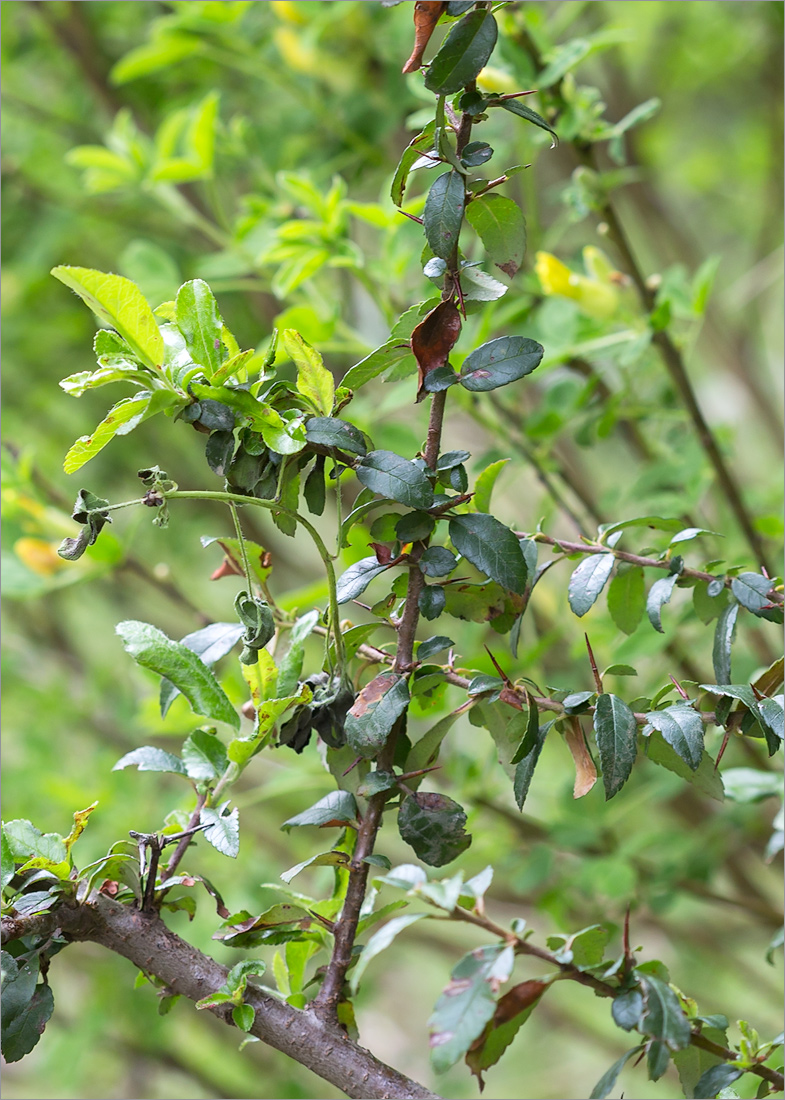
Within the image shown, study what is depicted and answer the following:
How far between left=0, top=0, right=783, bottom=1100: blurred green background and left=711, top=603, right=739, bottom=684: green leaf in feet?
0.21

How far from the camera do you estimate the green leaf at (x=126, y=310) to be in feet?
0.79

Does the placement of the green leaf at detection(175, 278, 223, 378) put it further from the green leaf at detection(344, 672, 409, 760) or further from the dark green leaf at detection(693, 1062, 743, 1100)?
the dark green leaf at detection(693, 1062, 743, 1100)

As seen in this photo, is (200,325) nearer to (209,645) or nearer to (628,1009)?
(209,645)

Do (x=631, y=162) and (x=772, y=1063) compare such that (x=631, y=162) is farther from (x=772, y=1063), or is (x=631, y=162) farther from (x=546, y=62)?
(x=772, y=1063)

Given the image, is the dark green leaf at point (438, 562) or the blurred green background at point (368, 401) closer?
the dark green leaf at point (438, 562)

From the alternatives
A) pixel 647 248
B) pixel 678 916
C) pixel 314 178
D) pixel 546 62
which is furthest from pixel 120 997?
pixel 647 248

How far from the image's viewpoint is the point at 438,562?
266mm

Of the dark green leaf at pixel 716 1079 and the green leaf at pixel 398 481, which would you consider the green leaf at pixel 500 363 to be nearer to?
the green leaf at pixel 398 481

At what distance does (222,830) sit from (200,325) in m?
0.14

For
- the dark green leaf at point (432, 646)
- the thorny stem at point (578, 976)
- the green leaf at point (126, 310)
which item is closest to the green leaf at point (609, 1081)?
the thorny stem at point (578, 976)

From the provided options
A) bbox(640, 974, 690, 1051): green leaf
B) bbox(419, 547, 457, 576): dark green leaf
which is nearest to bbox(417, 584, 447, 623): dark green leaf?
bbox(419, 547, 457, 576): dark green leaf

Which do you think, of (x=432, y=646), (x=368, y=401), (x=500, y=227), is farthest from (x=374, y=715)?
(x=368, y=401)

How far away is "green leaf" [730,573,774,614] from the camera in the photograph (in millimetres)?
292

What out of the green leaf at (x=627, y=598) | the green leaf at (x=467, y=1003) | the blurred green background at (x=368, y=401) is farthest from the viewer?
the blurred green background at (x=368, y=401)
